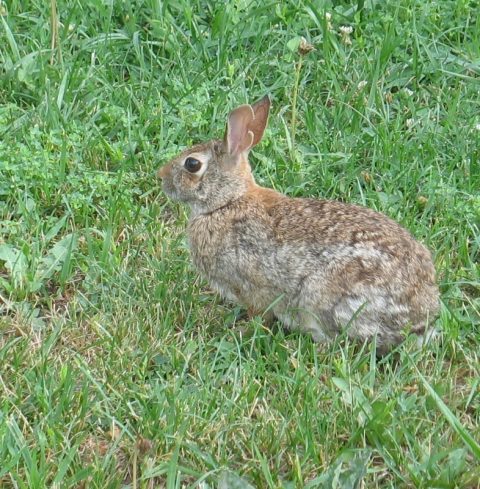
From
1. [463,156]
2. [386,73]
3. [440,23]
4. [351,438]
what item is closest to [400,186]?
[463,156]

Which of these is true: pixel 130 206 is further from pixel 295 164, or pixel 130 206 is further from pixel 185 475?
pixel 185 475

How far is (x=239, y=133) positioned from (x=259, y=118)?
0.42 feet

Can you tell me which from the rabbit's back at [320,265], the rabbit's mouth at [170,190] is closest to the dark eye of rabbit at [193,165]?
the rabbit's mouth at [170,190]

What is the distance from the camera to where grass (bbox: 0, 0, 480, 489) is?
440cm

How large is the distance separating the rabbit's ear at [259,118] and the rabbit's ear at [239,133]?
38mm

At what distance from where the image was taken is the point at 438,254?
5.58 metres

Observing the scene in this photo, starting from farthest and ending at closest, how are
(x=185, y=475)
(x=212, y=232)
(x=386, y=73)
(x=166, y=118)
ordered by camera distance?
(x=386, y=73)
(x=166, y=118)
(x=212, y=232)
(x=185, y=475)

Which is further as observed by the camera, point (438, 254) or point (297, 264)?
point (438, 254)

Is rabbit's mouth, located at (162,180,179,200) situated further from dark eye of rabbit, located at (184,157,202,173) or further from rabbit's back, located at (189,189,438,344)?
rabbit's back, located at (189,189,438,344)

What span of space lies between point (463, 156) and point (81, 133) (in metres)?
2.01

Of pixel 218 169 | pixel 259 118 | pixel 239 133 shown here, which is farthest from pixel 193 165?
pixel 259 118

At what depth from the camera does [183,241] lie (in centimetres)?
575

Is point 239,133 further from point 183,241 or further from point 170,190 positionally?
point 183,241

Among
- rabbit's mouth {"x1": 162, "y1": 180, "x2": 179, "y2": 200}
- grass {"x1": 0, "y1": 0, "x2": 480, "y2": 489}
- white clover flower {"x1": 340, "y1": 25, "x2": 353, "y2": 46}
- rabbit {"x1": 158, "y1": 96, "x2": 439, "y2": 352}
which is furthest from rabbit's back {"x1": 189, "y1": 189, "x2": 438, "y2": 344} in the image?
white clover flower {"x1": 340, "y1": 25, "x2": 353, "y2": 46}
